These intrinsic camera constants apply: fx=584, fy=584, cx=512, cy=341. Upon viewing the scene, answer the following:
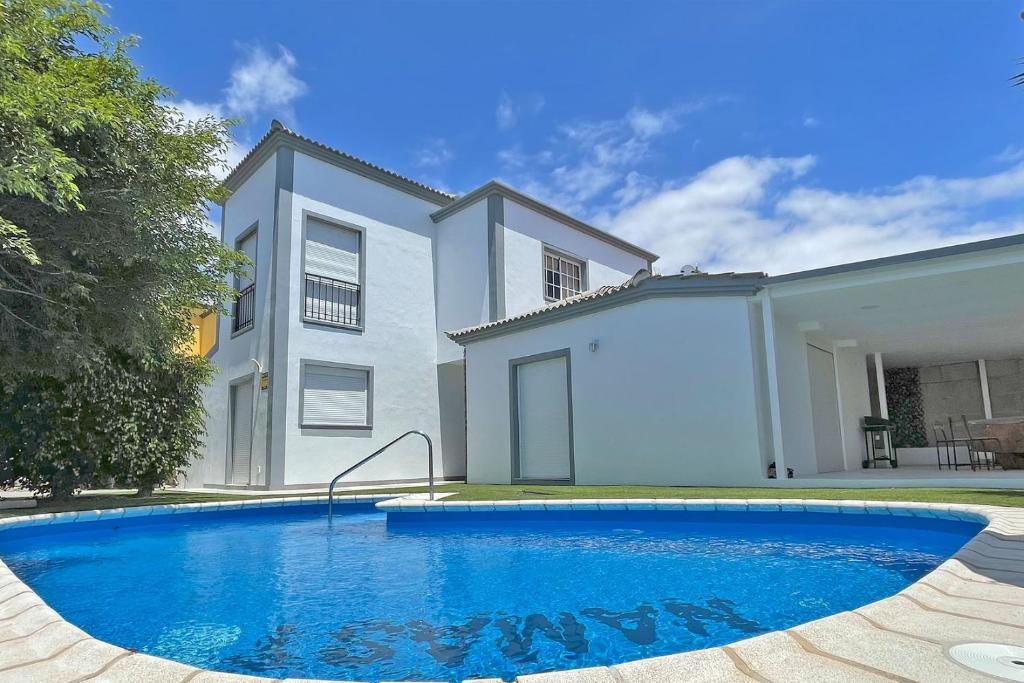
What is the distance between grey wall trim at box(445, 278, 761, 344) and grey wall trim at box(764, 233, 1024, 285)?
1.74 ft

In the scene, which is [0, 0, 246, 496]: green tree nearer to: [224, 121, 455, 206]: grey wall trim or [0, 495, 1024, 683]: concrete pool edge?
[224, 121, 455, 206]: grey wall trim

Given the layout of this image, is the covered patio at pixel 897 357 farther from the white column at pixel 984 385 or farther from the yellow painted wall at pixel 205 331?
the yellow painted wall at pixel 205 331

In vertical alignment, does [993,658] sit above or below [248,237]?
below

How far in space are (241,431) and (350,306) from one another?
4.04 meters

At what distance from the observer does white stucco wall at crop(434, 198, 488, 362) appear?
1542cm

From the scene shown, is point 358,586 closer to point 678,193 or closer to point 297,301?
point 297,301

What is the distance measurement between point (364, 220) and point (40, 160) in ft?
30.9

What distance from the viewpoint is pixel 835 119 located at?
12.3 meters

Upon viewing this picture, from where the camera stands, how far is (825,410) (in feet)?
42.2

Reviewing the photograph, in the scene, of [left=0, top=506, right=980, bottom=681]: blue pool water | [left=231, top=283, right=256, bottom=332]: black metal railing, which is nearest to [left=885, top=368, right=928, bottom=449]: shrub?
[left=0, top=506, right=980, bottom=681]: blue pool water

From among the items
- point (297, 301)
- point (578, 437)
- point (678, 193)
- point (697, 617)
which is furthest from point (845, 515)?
point (678, 193)

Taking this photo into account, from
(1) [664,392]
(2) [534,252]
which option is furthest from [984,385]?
(2) [534,252]

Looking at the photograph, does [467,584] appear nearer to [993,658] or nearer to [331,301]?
[993,658]

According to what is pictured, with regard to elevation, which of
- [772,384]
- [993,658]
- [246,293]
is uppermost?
[246,293]
